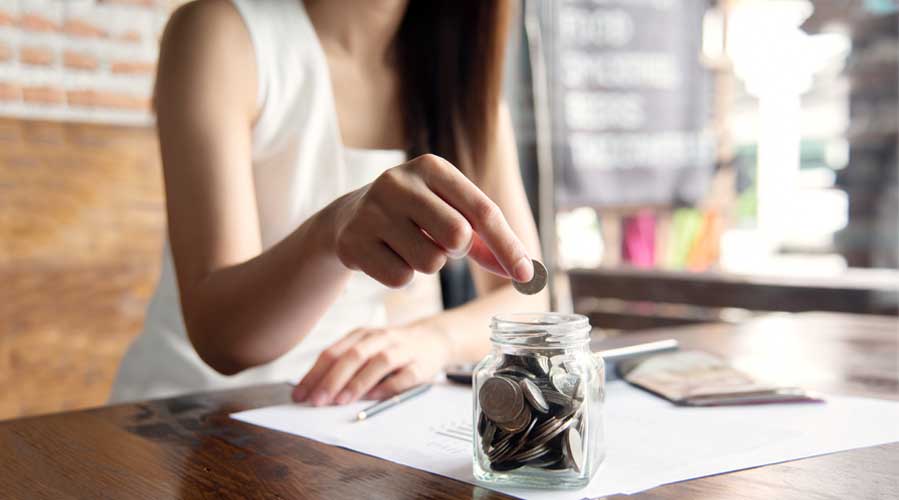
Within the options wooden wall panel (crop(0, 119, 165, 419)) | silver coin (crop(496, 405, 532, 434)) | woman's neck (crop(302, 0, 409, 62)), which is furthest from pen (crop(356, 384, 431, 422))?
wooden wall panel (crop(0, 119, 165, 419))

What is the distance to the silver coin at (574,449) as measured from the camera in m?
0.55

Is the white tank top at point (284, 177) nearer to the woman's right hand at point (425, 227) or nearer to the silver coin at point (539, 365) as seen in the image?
the woman's right hand at point (425, 227)

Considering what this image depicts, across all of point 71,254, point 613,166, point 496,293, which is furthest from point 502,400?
point 613,166

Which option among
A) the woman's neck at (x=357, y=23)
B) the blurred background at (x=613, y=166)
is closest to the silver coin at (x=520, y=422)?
the woman's neck at (x=357, y=23)

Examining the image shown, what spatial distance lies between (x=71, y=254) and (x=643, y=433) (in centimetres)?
188

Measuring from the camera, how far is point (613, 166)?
2.92 m

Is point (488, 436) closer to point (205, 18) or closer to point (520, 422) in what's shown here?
point (520, 422)

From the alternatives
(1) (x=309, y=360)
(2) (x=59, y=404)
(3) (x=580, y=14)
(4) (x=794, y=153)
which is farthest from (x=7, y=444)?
(4) (x=794, y=153)

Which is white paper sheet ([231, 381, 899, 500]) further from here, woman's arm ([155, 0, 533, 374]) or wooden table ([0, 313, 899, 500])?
woman's arm ([155, 0, 533, 374])

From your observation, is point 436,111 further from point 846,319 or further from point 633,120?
point 633,120

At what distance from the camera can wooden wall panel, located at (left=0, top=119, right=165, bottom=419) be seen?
2.09 metres

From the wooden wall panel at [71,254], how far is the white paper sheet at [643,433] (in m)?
1.55

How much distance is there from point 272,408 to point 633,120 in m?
2.36

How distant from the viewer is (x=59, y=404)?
219 centimetres
